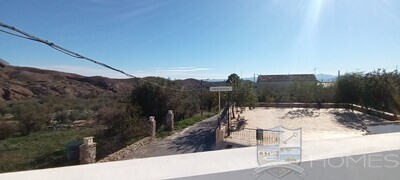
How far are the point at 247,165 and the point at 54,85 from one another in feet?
163

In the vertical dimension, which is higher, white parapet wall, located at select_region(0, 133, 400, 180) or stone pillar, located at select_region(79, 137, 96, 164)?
white parapet wall, located at select_region(0, 133, 400, 180)

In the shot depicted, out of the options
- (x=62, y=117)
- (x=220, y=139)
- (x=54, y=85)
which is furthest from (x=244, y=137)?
(x=54, y=85)

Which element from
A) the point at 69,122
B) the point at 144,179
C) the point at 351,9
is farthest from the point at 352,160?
the point at 69,122

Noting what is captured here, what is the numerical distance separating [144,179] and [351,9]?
8840 mm

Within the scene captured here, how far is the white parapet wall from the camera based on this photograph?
4.83 ft

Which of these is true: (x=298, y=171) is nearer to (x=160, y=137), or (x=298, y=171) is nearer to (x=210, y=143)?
(x=210, y=143)

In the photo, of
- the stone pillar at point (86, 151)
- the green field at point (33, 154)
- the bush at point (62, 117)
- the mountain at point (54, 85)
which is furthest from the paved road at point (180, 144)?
the bush at point (62, 117)

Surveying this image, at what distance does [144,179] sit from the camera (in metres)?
1.41

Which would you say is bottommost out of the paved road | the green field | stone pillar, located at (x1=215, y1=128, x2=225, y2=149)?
the green field

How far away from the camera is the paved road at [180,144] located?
13367 millimetres

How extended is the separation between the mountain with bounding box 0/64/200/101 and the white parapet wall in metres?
33.1

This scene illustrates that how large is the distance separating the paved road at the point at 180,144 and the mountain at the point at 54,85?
18399 millimetres

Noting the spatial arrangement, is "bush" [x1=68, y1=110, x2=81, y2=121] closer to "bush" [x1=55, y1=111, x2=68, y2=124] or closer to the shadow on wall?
"bush" [x1=55, y1=111, x2=68, y2=124]

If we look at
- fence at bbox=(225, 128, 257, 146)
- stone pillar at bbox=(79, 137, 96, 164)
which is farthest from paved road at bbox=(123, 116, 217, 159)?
stone pillar at bbox=(79, 137, 96, 164)
